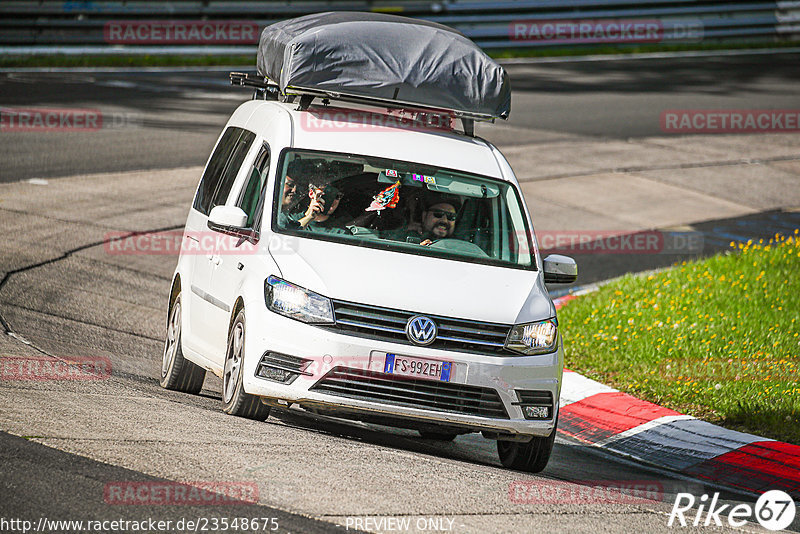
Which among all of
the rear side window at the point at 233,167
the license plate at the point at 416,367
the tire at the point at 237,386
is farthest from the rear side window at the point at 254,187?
the license plate at the point at 416,367

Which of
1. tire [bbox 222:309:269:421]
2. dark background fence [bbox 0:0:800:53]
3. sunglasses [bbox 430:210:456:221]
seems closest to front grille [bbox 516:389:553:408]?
sunglasses [bbox 430:210:456:221]

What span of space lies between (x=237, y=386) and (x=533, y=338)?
1835 mm

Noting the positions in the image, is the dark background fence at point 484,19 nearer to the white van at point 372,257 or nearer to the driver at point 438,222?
the white van at point 372,257

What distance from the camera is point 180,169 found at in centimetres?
1680

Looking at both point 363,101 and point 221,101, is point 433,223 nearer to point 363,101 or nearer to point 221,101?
point 363,101

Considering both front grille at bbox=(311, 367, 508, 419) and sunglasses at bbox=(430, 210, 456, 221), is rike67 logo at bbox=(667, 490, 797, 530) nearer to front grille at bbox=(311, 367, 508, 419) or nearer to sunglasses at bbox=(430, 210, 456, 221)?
front grille at bbox=(311, 367, 508, 419)

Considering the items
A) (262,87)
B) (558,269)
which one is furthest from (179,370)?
(558,269)

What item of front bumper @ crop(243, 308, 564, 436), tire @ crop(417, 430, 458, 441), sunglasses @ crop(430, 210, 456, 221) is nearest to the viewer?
front bumper @ crop(243, 308, 564, 436)

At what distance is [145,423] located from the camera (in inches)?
261

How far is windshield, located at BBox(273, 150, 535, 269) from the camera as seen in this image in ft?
25.0

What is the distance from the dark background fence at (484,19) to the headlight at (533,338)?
1908 cm

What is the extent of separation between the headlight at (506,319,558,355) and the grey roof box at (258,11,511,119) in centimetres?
217

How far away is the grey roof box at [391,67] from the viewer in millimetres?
8414

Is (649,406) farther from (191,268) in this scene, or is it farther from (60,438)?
(60,438)
